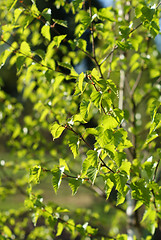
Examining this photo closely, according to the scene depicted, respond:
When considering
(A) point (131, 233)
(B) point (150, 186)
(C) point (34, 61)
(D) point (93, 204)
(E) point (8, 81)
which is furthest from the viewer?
(E) point (8, 81)

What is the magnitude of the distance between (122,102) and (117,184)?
110cm

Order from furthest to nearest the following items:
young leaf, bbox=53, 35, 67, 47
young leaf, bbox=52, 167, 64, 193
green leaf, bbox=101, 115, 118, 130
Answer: young leaf, bbox=53, 35, 67, 47, young leaf, bbox=52, 167, 64, 193, green leaf, bbox=101, 115, 118, 130

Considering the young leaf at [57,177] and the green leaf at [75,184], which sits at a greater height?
the young leaf at [57,177]

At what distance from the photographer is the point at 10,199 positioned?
30.3 ft

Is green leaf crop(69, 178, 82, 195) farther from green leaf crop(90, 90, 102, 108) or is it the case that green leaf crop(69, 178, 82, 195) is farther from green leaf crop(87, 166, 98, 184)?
green leaf crop(90, 90, 102, 108)

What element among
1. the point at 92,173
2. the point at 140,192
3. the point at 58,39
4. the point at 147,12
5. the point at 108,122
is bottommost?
the point at 140,192

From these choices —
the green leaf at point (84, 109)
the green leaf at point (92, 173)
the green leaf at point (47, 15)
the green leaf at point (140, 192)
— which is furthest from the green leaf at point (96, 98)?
the green leaf at point (47, 15)

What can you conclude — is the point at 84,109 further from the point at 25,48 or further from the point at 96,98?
the point at 25,48

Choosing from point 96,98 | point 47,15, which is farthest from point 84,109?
point 47,15

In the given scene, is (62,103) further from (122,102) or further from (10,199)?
(10,199)

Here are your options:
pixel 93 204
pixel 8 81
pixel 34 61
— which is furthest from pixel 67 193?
pixel 34 61

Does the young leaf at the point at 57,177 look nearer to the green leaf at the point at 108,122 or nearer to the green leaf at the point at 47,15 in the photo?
the green leaf at the point at 108,122

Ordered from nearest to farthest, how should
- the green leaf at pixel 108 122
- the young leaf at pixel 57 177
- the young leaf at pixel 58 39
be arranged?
the green leaf at pixel 108 122, the young leaf at pixel 57 177, the young leaf at pixel 58 39

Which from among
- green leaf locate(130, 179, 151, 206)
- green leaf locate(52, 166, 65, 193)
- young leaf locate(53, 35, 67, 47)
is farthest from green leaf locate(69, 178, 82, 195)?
Answer: young leaf locate(53, 35, 67, 47)
